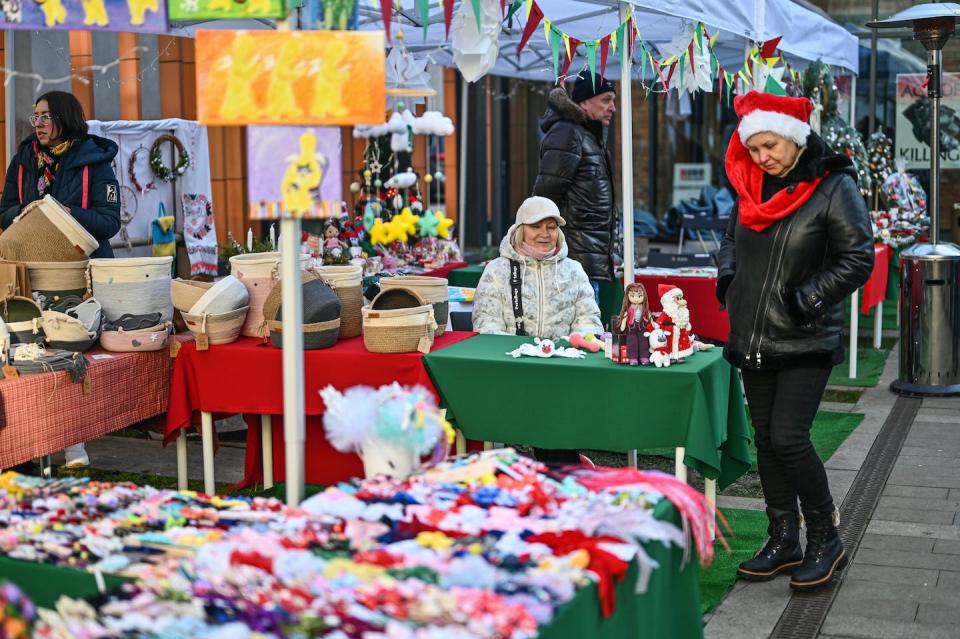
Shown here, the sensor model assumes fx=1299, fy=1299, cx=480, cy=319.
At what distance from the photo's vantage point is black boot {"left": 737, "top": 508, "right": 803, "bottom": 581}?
177 inches

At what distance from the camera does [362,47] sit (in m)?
2.78

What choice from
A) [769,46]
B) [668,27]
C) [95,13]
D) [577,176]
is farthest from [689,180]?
[95,13]

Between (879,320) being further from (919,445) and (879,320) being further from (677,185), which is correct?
(677,185)

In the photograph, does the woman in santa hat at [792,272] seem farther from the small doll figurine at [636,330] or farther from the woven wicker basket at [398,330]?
the woven wicker basket at [398,330]

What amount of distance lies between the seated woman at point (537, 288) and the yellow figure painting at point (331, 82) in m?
2.43

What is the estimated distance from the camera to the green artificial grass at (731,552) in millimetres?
4406

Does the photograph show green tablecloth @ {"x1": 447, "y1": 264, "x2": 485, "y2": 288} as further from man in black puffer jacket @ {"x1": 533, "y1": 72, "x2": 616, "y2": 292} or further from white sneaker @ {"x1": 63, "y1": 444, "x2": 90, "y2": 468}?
white sneaker @ {"x1": 63, "y1": 444, "x2": 90, "y2": 468}

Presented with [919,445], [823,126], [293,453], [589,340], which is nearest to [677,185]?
[823,126]

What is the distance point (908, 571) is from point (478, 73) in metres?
3.04

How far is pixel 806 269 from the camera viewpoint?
13.8 ft

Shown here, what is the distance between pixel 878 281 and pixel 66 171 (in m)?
5.84

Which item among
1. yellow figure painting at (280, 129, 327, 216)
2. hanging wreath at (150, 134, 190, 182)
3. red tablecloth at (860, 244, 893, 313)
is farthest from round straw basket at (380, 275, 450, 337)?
red tablecloth at (860, 244, 893, 313)

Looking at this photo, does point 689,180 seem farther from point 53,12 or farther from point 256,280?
point 53,12

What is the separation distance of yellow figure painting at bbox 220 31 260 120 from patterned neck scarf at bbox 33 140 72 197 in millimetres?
3092
